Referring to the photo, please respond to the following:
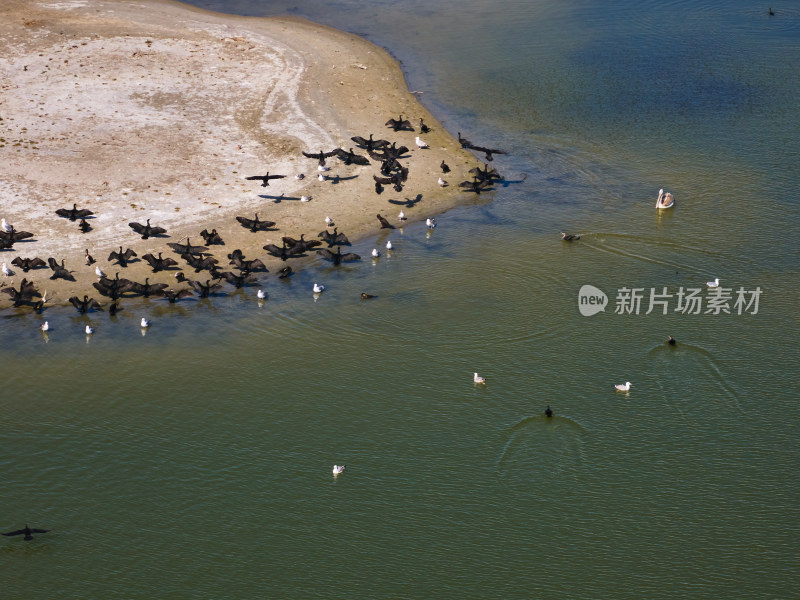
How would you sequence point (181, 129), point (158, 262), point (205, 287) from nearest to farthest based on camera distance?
point (205, 287) < point (158, 262) < point (181, 129)

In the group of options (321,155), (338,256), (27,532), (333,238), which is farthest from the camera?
(321,155)

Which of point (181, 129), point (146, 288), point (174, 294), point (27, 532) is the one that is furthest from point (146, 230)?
point (27, 532)

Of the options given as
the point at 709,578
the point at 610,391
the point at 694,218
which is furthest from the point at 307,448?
the point at 694,218

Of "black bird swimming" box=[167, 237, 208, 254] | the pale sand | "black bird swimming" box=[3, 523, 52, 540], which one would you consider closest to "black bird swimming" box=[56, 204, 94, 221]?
the pale sand

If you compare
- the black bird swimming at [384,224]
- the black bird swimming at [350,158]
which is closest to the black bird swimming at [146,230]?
the black bird swimming at [384,224]

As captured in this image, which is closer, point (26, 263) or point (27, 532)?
point (27, 532)

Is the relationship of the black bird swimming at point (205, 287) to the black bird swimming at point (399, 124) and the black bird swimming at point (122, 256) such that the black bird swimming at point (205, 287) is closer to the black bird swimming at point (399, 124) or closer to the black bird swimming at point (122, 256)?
the black bird swimming at point (122, 256)
